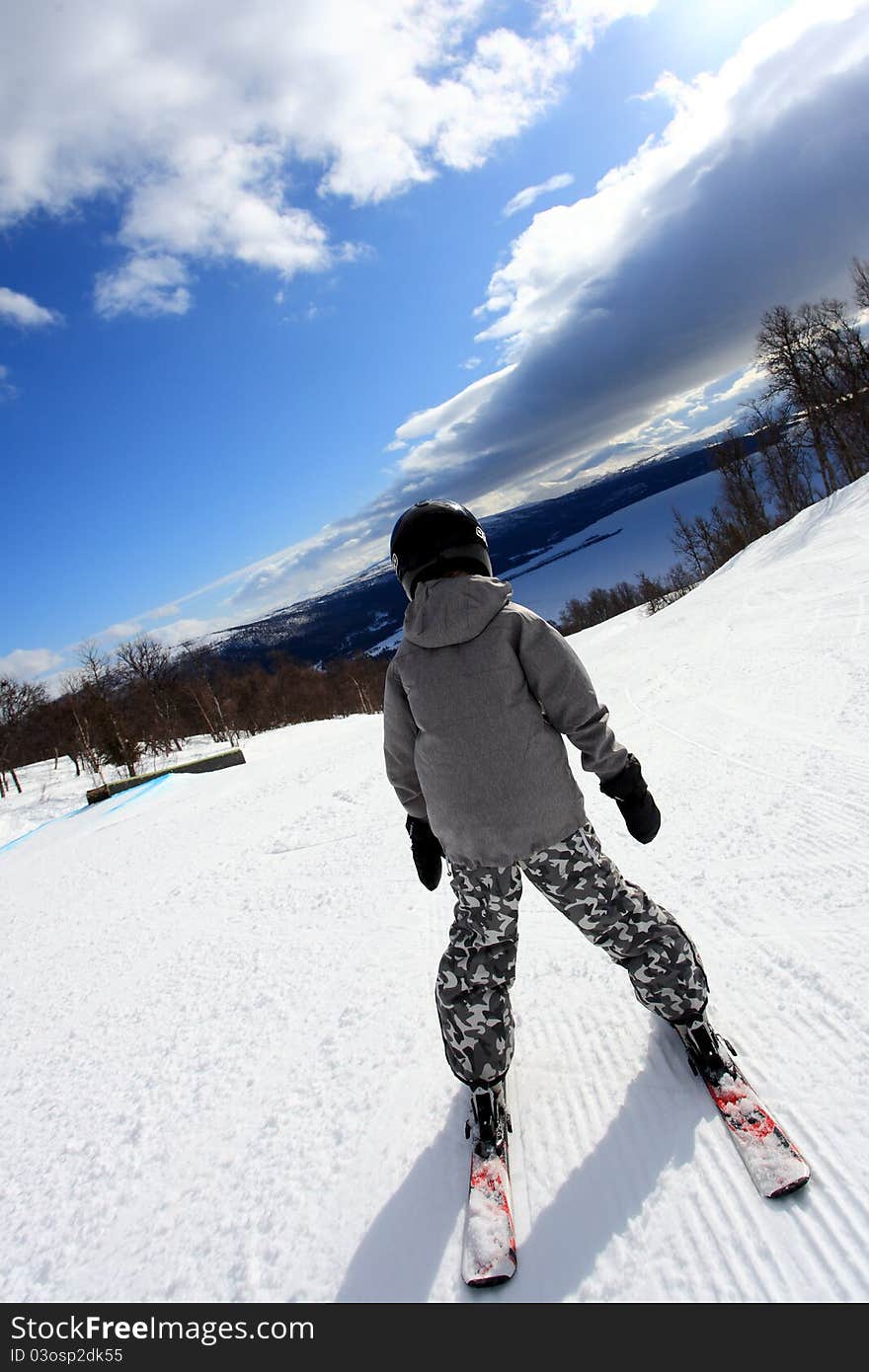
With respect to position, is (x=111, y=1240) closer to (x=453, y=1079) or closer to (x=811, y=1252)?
(x=453, y=1079)

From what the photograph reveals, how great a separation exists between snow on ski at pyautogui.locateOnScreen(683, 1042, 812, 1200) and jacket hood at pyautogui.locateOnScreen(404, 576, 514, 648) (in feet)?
5.62

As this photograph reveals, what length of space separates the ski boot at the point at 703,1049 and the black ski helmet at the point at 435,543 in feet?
5.84

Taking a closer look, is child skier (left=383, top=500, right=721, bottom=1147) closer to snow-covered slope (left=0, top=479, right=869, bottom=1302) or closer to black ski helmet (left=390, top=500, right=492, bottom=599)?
black ski helmet (left=390, top=500, right=492, bottom=599)

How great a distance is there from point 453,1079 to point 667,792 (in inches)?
127

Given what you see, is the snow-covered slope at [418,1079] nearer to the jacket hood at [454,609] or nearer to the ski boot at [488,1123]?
the ski boot at [488,1123]

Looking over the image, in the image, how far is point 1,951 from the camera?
19.5 ft

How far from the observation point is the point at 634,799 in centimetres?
212

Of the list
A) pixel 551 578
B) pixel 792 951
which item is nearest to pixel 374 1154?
pixel 792 951

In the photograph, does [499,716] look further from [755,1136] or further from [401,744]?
[755,1136]

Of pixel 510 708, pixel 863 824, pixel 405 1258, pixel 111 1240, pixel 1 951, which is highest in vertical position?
pixel 510 708

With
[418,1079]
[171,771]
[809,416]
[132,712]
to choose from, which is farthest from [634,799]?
[132,712]

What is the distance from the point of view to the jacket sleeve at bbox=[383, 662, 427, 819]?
7.47ft

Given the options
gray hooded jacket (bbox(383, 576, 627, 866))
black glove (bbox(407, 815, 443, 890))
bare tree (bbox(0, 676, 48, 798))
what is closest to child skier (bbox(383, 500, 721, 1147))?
gray hooded jacket (bbox(383, 576, 627, 866))

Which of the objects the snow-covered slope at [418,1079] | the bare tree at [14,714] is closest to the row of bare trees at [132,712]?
the bare tree at [14,714]
